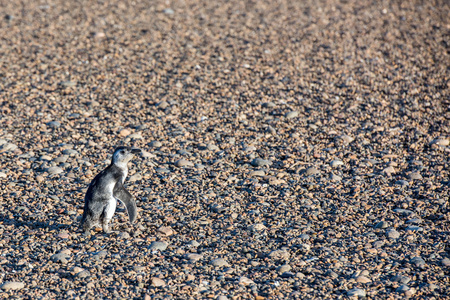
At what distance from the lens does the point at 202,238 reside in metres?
5.07

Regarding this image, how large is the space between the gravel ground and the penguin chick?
0.18 metres

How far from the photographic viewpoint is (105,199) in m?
5.09

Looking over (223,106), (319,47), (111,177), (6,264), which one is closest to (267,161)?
(223,106)

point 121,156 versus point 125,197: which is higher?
point 121,156

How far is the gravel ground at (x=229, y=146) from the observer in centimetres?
464

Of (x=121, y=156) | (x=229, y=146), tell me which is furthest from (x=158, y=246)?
(x=229, y=146)

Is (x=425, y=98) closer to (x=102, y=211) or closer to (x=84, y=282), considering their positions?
(x=102, y=211)

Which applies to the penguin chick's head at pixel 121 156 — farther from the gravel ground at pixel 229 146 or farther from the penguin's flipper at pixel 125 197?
the gravel ground at pixel 229 146

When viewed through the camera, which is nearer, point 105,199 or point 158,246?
point 158,246

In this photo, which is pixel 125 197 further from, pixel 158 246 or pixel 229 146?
pixel 229 146

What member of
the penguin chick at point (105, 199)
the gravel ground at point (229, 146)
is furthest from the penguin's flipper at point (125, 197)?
the gravel ground at point (229, 146)

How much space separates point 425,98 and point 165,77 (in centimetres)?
397

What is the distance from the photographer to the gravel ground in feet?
15.2

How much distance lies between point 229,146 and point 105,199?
2.17 metres
